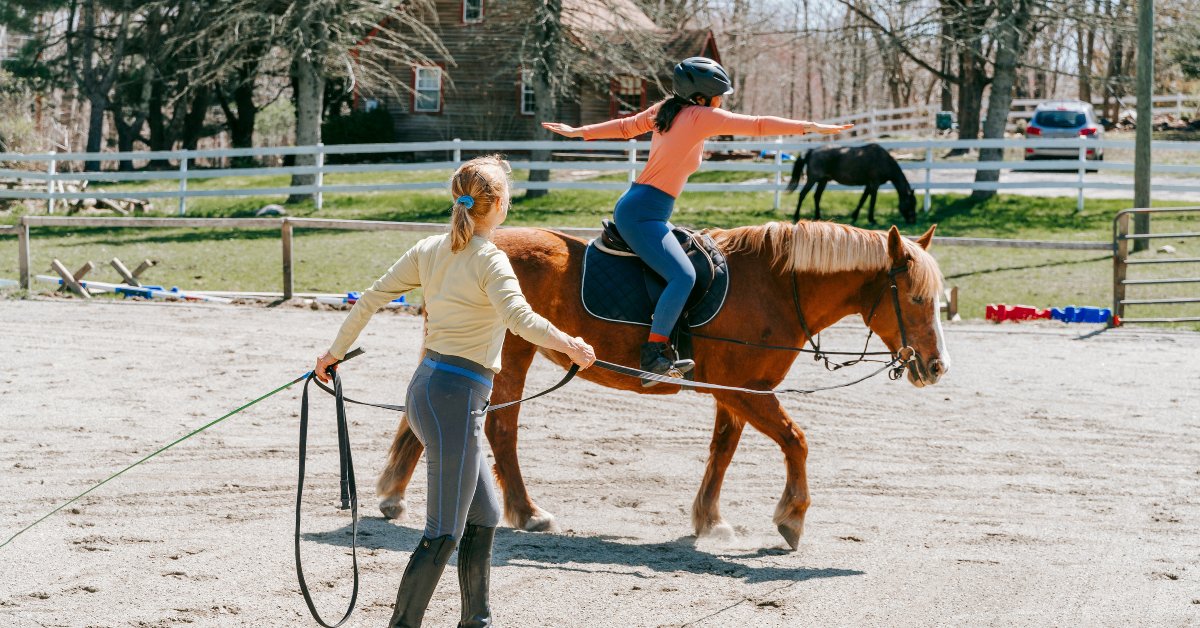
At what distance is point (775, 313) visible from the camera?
6.73 metres

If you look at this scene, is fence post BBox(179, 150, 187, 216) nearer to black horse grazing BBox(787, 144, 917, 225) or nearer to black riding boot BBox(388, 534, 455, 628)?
black horse grazing BBox(787, 144, 917, 225)

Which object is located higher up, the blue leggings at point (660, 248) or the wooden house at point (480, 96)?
the wooden house at point (480, 96)

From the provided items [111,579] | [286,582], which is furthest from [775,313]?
[111,579]

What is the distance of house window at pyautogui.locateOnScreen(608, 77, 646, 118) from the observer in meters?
36.0

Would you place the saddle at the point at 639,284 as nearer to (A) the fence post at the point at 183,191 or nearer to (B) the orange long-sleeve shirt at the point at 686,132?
(B) the orange long-sleeve shirt at the point at 686,132

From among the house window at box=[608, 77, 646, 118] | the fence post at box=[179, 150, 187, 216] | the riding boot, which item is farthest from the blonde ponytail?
the house window at box=[608, 77, 646, 118]

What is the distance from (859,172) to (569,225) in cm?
550

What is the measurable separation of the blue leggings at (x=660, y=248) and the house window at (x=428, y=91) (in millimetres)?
31175

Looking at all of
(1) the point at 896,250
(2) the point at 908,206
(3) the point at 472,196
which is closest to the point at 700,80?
(1) the point at 896,250

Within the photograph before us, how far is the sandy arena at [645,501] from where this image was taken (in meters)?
5.39

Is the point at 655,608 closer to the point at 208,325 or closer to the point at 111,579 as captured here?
the point at 111,579

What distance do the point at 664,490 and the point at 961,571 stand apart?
2167mm

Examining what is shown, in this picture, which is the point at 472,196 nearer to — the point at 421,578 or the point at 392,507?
the point at 421,578

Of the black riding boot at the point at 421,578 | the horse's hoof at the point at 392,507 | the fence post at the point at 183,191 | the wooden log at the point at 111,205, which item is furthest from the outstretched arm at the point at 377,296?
the wooden log at the point at 111,205
